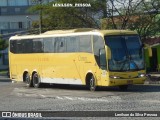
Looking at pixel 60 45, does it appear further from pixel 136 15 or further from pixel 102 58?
pixel 136 15

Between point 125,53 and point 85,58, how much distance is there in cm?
234

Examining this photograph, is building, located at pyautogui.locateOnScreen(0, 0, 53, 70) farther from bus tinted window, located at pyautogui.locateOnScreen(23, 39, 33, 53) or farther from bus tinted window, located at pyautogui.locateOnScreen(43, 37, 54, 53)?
bus tinted window, located at pyautogui.locateOnScreen(43, 37, 54, 53)

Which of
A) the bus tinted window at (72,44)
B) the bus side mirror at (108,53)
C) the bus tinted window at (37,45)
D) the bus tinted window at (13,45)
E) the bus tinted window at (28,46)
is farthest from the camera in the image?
the bus tinted window at (13,45)

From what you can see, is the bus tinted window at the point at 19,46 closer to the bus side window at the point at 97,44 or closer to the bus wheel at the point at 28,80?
the bus wheel at the point at 28,80

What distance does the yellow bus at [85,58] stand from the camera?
25.6 metres

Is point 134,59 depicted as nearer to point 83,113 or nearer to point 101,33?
point 101,33

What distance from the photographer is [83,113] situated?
16.0 m

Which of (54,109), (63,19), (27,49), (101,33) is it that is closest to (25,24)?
(63,19)

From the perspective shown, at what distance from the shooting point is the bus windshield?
83.9 ft

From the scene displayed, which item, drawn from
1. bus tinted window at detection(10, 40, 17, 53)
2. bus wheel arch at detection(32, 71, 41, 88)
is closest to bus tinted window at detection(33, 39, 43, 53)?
bus wheel arch at detection(32, 71, 41, 88)

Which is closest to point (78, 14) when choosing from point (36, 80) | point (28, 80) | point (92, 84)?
point (28, 80)

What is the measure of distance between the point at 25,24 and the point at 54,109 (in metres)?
78.0

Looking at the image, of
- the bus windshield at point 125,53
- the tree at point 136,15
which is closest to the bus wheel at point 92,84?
the bus windshield at point 125,53

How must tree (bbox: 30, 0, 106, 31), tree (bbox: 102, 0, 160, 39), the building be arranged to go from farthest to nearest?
the building
tree (bbox: 30, 0, 106, 31)
tree (bbox: 102, 0, 160, 39)
